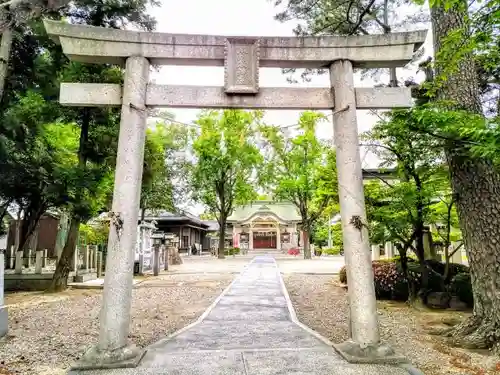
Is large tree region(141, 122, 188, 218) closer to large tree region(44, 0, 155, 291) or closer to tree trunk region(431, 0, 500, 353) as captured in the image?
large tree region(44, 0, 155, 291)

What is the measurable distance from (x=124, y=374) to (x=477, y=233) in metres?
5.55

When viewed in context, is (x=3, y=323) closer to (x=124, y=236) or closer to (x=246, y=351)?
(x=124, y=236)

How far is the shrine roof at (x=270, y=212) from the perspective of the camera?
47.9 m

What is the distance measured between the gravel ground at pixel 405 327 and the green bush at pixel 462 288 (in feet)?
2.35

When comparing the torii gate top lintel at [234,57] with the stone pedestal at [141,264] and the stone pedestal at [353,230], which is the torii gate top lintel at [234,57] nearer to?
the stone pedestal at [353,230]

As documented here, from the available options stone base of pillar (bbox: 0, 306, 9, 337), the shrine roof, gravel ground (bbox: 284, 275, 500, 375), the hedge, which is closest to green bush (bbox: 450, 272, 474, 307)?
the hedge

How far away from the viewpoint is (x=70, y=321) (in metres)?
7.71

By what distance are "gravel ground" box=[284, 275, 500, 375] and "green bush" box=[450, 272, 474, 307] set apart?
72 centimetres

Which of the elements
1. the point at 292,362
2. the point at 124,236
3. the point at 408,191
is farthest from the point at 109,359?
the point at 408,191

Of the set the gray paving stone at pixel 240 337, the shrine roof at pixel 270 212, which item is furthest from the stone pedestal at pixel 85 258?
the shrine roof at pixel 270 212

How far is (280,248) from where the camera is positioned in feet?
158

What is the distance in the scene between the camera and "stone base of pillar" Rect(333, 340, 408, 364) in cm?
459

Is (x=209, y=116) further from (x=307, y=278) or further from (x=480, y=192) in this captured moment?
(x=480, y=192)

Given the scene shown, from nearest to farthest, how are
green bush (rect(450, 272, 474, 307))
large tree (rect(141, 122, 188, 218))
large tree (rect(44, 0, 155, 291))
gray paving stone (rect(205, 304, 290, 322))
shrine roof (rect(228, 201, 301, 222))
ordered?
gray paving stone (rect(205, 304, 290, 322))
green bush (rect(450, 272, 474, 307))
large tree (rect(44, 0, 155, 291))
large tree (rect(141, 122, 188, 218))
shrine roof (rect(228, 201, 301, 222))
